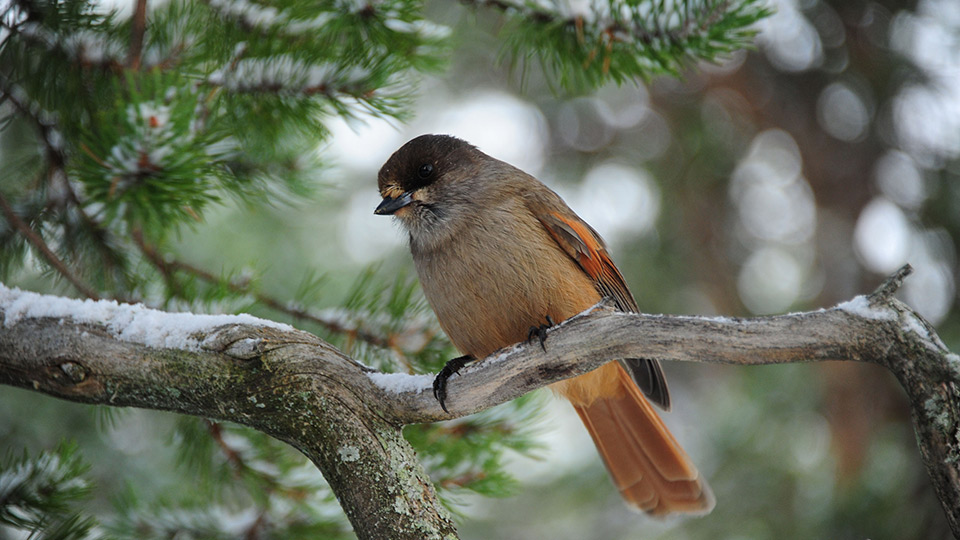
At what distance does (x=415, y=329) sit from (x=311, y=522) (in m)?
0.83

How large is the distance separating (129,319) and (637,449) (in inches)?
84.8

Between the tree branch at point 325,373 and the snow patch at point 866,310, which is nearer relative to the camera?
the snow patch at point 866,310

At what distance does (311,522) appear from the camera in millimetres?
2852

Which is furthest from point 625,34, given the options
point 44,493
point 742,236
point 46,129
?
point 742,236

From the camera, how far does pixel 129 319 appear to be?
2.12 meters

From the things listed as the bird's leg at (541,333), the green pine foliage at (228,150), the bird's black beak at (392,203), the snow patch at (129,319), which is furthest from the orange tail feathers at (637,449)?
the snow patch at (129,319)

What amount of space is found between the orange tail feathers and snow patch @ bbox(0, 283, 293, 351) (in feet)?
5.28

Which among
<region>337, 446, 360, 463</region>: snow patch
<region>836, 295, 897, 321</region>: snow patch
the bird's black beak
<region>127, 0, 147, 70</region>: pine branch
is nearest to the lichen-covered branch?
<region>337, 446, 360, 463</region>: snow patch

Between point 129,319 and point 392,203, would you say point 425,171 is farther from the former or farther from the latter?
point 129,319

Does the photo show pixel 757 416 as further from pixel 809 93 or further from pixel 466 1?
pixel 466 1

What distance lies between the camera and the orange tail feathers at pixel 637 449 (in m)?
3.20

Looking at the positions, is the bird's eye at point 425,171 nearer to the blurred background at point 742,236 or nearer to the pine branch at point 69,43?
the blurred background at point 742,236

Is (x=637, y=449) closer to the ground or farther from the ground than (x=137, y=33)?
closer to the ground

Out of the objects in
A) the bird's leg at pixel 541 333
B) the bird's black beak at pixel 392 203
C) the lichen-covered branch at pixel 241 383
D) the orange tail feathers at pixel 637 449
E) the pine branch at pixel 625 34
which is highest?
the pine branch at pixel 625 34
